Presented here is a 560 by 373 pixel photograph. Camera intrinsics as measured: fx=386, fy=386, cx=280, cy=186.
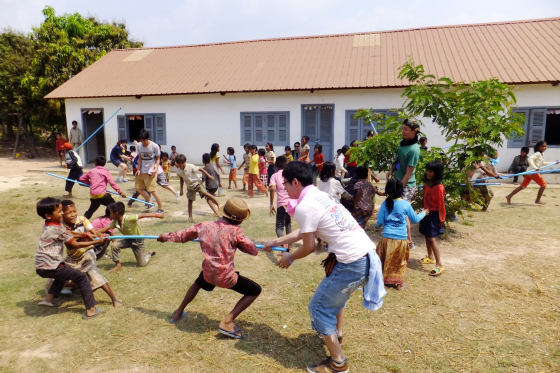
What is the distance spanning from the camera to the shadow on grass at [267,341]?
11.7 feet

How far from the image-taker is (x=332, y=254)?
128 inches

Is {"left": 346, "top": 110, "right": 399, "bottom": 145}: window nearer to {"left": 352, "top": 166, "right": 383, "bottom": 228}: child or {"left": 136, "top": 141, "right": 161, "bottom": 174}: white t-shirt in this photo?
{"left": 136, "top": 141, "right": 161, "bottom": 174}: white t-shirt

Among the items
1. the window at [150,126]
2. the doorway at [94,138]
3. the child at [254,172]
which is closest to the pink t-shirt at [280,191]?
the child at [254,172]

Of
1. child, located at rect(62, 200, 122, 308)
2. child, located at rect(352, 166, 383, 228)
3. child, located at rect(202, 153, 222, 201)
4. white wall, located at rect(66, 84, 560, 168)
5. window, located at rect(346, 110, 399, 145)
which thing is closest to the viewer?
child, located at rect(62, 200, 122, 308)

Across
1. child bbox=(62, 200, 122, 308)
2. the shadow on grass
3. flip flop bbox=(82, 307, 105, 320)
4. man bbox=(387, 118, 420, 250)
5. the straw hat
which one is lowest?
the shadow on grass

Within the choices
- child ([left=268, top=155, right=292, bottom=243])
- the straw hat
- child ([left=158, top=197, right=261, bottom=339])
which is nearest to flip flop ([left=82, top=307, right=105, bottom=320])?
child ([left=158, top=197, right=261, bottom=339])

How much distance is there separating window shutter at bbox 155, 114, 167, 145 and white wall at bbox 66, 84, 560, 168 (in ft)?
0.69

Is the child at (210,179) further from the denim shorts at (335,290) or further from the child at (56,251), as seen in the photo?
the denim shorts at (335,290)

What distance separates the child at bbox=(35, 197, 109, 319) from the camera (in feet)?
13.6

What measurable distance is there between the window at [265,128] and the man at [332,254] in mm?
12622

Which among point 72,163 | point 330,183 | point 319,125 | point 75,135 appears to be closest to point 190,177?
point 330,183

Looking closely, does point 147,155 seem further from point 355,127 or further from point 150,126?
point 150,126

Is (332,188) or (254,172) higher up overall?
(332,188)

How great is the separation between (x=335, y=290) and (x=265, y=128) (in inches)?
518
